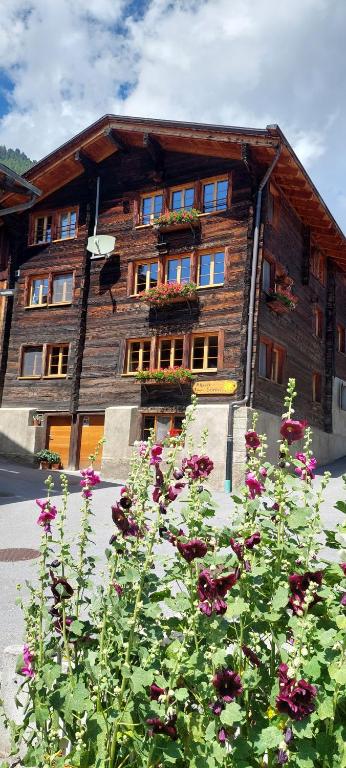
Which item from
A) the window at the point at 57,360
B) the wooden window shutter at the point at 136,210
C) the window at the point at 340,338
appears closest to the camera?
→ the wooden window shutter at the point at 136,210

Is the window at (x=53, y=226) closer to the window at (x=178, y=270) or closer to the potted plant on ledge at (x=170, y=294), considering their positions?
the window at (x=178, y=270)

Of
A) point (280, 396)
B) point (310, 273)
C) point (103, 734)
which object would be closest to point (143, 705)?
point (103, 734)

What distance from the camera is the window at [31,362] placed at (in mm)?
23438

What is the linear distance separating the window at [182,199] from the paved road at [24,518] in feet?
34.4

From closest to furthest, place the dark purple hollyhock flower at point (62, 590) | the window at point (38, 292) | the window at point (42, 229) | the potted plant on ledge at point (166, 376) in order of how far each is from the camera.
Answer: the dark purple hollyhock flower at point (62, 590) → the potted plant on ledge at point (166, 376) → the window at point (38, 292) → the window at point (42, 229)

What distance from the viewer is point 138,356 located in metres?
21.1

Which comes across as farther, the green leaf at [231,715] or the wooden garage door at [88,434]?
the wooden garage door at [88,434]

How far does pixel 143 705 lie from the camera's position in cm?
235

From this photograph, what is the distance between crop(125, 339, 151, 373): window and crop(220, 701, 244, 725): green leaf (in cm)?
1863

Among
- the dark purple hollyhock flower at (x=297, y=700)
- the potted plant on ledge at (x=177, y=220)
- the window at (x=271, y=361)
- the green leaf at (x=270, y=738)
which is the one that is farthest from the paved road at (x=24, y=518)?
the potted plant on ledge at (x=177, y=220)

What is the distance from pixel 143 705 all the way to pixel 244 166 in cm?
1958

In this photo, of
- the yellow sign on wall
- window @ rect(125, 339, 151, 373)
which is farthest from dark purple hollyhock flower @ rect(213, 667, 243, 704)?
window @ rect(125, 339, 151, 373)

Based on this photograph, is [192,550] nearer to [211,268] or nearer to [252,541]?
[252,541]

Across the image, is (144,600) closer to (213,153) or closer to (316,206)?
(213,153)
